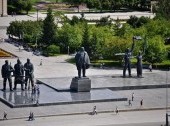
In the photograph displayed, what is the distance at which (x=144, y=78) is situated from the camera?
45188 mm

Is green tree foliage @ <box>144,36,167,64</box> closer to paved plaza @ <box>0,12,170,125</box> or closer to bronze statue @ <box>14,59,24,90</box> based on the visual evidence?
paved plaza @ <box>0,12,170,125</box>

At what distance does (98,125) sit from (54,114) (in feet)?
9.85

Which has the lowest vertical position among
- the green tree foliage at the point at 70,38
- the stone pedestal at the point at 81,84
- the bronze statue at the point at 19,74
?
the stone pedestal at the point at 81,84

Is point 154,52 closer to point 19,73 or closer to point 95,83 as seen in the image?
point 95,83

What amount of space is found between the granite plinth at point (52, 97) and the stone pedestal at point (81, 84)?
293 millimetres

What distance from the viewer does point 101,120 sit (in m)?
35.0

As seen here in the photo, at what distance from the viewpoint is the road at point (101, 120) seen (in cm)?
3416

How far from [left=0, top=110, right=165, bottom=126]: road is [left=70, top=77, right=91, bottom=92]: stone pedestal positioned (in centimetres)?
414

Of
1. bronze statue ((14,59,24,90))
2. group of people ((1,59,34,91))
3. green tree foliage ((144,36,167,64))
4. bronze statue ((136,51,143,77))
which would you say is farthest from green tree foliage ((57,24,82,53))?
bronze statue ((14,59,24,90))

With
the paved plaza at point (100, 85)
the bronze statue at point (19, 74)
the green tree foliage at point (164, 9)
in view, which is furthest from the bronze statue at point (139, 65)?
the green tree foliage at point (164, 9)

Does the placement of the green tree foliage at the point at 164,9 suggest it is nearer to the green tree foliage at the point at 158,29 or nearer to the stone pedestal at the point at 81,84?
the green tree foliage at the point at 158,29

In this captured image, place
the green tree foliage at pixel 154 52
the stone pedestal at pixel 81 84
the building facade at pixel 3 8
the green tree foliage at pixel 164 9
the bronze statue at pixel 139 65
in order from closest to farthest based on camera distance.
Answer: the stone pedestal at pixel 81 84
the bronze statue at pixel 139 65
the green tree foliage at pixel 154 52
the green tree foliage at pixel 164 9
the building facade at pixel 3 8

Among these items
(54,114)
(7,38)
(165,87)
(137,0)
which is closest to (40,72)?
(165,87)

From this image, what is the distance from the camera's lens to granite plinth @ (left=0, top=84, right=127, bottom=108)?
A: 37688 millimetres
